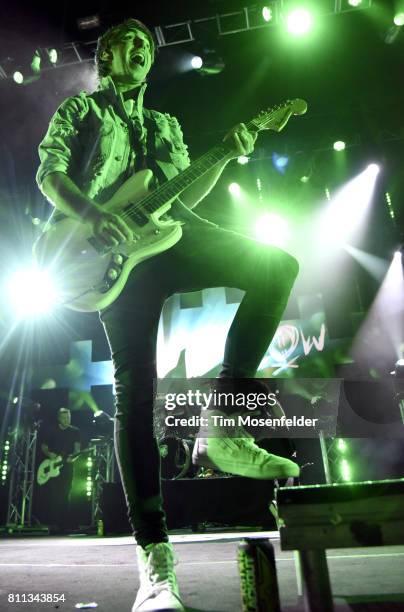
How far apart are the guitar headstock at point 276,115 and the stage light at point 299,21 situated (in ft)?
11.0

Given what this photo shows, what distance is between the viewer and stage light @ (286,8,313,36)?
480cm

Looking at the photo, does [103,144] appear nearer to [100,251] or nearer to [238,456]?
[100,251]

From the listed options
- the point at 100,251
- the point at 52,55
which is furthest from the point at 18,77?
the point at 100,251

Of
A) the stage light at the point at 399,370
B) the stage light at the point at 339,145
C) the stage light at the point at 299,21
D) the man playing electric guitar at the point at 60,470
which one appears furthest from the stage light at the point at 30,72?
the stage light at the point at 399,370

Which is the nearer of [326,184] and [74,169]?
[74,169]

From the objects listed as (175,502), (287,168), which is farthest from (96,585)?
(287,168)

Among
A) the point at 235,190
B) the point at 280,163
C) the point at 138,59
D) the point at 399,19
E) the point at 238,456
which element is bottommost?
the point at 238,456

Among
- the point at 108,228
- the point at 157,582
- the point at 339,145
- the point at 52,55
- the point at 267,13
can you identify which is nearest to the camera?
the point at 157,582

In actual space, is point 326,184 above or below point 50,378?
above

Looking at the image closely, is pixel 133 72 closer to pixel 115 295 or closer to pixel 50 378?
pixel 115 295

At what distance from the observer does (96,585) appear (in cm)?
188

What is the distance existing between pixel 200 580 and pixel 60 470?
18.1ft

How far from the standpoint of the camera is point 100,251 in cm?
177

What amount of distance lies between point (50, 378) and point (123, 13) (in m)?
6.18
